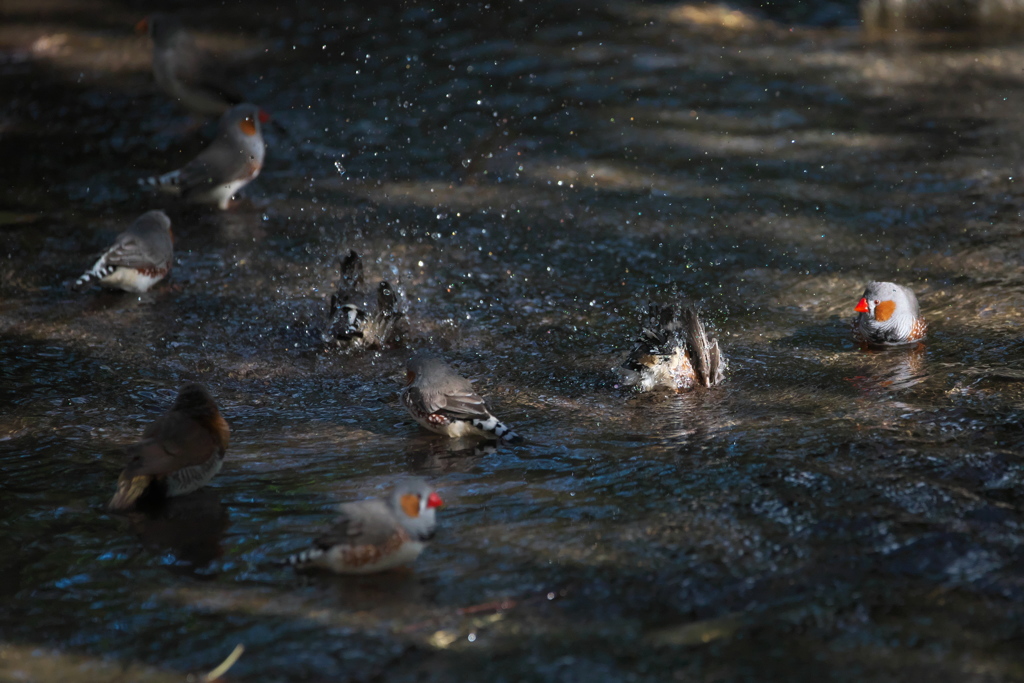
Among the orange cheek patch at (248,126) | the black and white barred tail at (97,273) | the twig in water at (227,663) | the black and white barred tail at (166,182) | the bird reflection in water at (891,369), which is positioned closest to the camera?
the twig in water at (227,663)

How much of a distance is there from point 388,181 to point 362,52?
156 inches

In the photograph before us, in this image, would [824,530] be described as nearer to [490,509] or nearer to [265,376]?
[490,509]

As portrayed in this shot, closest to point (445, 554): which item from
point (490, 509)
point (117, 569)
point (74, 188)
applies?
point (490, 509)

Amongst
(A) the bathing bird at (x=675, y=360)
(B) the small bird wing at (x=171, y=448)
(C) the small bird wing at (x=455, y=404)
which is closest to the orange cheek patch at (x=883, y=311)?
(A) the bathing bird at (x=675, y=360)

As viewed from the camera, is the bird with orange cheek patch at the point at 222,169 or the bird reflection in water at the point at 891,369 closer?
the bird reflection in water at the point at 891,369

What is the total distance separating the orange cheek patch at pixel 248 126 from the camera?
9789mm

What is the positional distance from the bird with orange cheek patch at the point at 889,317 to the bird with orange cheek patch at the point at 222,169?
19.7 feet

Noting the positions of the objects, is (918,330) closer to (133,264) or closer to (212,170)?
(133,264)

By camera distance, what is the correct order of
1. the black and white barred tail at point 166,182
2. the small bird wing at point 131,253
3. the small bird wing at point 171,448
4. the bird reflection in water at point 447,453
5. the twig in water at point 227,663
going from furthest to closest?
the black and white barred tail at point 166,182, the small bird wing at point 131,253, the bird reflection in water at point 447,453, the small bird wing at point 171,448, the twig in water at point 227,663

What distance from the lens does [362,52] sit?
12.9 m

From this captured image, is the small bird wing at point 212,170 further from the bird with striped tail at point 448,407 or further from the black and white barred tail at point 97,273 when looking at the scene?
the bird with striped tail at point 448,407

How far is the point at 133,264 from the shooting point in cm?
750

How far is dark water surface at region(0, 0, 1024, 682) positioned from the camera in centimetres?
350

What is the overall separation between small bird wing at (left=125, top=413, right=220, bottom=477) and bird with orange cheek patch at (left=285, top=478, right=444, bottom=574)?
3.07ft
